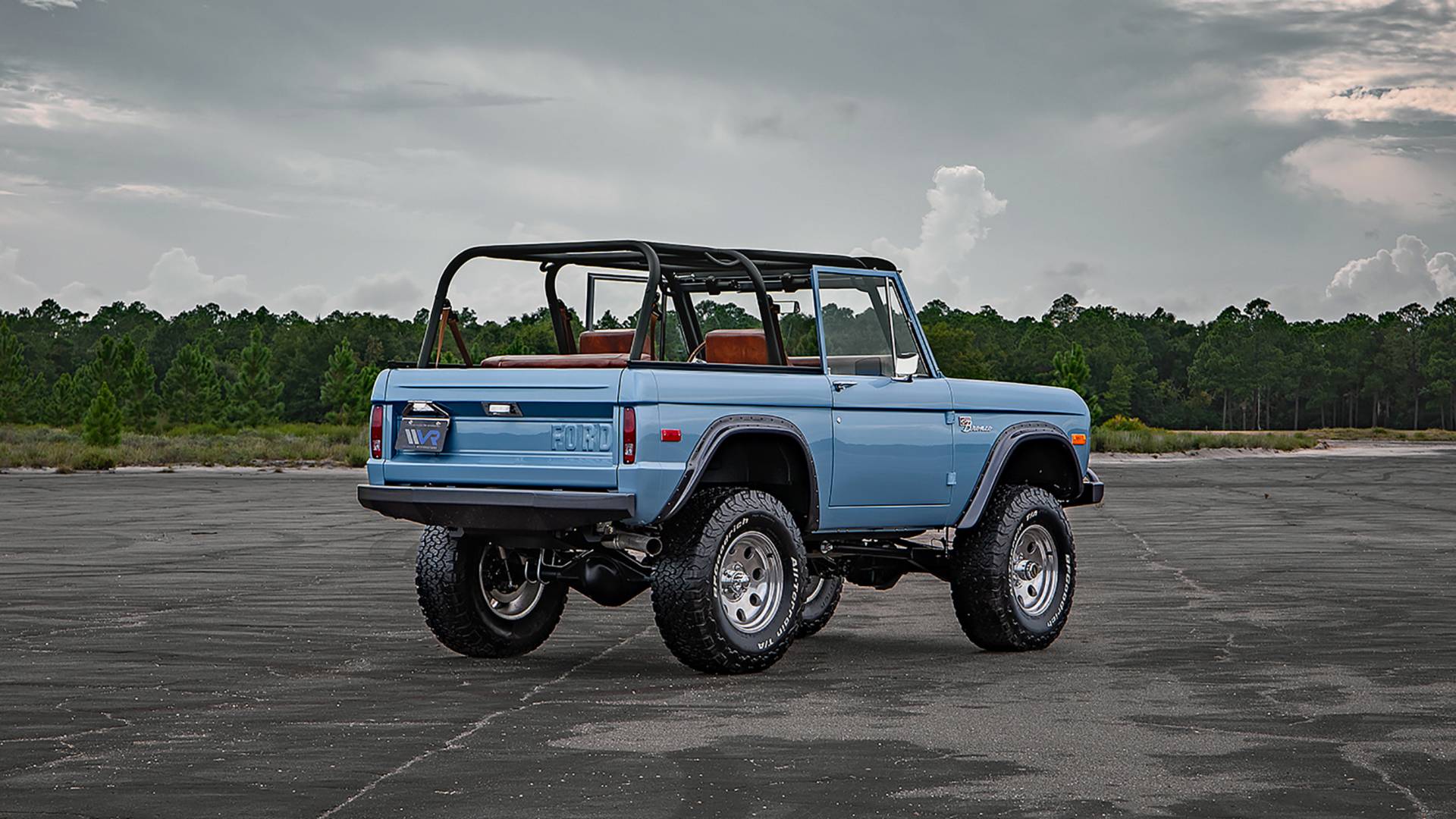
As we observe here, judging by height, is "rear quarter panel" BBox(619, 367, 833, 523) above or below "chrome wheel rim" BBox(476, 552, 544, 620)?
above

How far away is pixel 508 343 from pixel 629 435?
11308 centimetres

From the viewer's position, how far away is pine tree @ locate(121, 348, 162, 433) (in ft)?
349

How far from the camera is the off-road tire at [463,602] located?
430 inches

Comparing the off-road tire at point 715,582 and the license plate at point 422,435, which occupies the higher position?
the license plate at point 422,435

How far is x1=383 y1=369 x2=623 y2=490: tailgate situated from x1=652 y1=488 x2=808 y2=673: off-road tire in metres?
0.67

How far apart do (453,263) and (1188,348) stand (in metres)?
193

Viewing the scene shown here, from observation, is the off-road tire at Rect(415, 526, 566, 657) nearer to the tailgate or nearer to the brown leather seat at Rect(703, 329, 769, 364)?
the tailgate

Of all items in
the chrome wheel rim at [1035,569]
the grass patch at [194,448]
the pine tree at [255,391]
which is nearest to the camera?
the chrome wheel rim at [1035,569]

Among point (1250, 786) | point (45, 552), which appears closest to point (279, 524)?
point (45, 552)

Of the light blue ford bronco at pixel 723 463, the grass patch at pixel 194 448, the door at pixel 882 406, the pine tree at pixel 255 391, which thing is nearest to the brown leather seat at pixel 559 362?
the light blue ford bronco at pixel 723 463

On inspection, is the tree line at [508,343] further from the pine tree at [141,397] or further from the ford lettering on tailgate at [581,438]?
the ford lettering on tailgate at [581,438]

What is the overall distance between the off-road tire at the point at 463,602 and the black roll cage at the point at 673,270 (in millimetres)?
1175

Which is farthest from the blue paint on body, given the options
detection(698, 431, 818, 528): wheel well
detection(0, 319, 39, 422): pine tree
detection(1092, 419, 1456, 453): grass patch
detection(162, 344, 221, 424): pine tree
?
detection(0, 319, 39, 422): pine tree

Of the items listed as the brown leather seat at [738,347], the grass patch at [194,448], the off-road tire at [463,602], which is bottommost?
the grass patch at [194,448]
